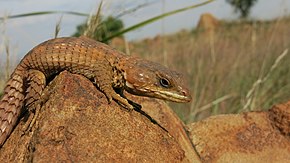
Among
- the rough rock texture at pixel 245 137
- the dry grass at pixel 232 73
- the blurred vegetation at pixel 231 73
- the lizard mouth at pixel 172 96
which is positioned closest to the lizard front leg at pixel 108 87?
the lizard mouth at pixel 172 96

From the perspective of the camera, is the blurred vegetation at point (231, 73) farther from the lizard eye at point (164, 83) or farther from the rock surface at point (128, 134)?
the lizard eye at point (164, 83)

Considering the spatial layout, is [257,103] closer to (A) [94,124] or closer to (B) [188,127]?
(B) [188,127]

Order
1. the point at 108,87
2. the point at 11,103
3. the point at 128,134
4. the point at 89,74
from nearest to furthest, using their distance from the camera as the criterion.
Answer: the point at 128,134
the point at 108,87
the point at 89,74
the point at 11,103

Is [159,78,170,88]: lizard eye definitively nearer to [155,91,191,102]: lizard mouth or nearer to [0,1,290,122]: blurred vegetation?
[155,91,191,102]: lizard mouth

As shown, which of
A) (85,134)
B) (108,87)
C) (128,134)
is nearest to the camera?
(85,134)

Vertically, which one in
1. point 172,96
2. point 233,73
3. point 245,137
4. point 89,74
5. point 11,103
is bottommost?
point 233,73

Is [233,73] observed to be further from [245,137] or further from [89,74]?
[89,74]

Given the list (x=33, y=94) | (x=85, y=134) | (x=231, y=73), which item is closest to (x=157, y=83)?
(x=85, y=134)
